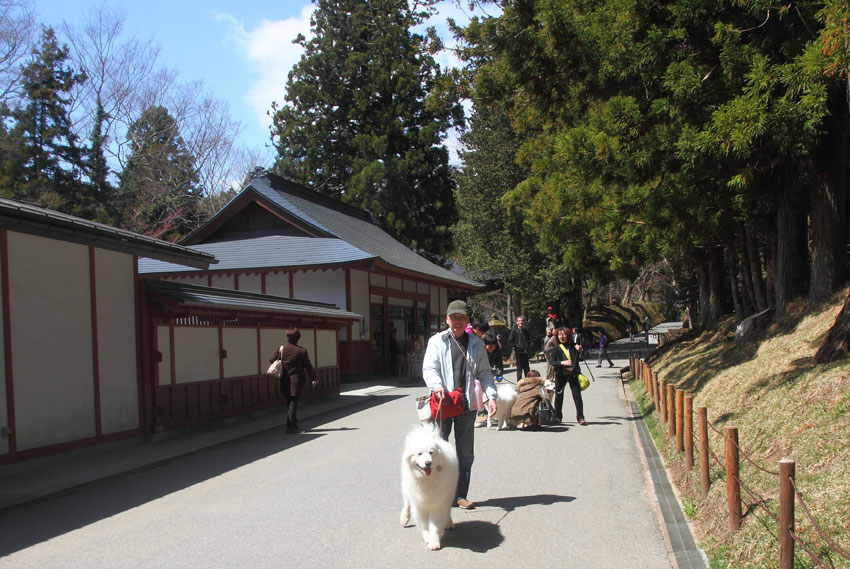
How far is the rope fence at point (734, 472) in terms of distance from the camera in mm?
4199

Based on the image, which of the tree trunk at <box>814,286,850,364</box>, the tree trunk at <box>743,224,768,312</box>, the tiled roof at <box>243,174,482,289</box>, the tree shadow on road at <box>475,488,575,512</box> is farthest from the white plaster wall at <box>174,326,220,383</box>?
the tree trunk at <box>743,224,768,312</box>

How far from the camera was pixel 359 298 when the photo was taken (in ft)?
81.0

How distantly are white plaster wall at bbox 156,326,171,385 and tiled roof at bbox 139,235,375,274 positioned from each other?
966 centimetres

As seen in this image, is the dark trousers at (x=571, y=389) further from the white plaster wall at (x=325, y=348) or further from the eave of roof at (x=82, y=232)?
the white plaster wall at (x=325, y=348)

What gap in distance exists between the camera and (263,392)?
16078 millimetres

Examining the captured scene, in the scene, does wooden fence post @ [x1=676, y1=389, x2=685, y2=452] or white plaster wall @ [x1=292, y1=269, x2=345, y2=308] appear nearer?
wooden fence post @ [x1=676, y1=389, x2=685, y2=452]

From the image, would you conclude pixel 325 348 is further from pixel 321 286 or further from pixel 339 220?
pixel 339 220

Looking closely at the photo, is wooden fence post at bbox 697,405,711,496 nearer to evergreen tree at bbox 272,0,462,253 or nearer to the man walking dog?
the man walking dog

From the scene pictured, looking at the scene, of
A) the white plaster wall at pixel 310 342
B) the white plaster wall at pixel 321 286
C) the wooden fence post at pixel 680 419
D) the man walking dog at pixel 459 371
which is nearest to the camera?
the man walking dog at pixel 459 371

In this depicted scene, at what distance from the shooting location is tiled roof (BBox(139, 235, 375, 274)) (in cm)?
2305

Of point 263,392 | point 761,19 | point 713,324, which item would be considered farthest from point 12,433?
point 713,324

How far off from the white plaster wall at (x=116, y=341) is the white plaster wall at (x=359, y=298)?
11.8 metres

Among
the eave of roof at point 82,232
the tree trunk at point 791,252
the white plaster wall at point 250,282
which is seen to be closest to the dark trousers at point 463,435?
the eave of roof at point 82,232

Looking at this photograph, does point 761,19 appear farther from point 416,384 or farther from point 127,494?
point 416,384
